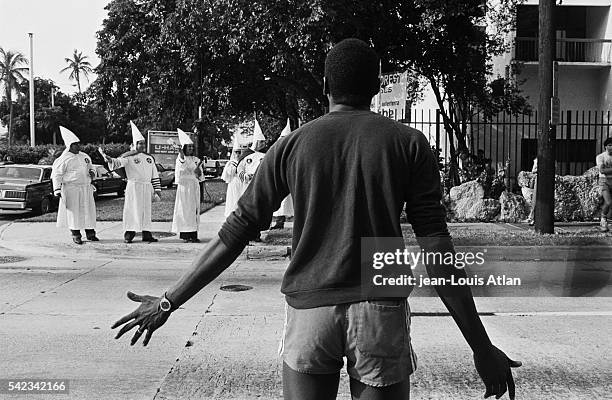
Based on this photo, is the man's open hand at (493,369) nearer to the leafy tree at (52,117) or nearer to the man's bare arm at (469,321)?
the man's bare arm at (469,321)

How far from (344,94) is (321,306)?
28.9 inches

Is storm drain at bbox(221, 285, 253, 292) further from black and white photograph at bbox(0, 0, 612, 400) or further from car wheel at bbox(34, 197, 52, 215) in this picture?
car wheel at bbox(34, 197, 52, 215)

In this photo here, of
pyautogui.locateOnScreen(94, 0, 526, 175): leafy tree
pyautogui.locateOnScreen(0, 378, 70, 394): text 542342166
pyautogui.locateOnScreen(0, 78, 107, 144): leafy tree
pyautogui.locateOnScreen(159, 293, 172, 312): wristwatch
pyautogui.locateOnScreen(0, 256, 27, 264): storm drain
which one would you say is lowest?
pyautogui.locateOnScreen(0, 378, 70, 394): text 542342166

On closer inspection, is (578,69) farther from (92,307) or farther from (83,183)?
(92,307)

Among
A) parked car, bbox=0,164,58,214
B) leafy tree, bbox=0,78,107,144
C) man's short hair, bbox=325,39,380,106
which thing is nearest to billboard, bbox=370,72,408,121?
man's short hair, bbox=325,39,380,106

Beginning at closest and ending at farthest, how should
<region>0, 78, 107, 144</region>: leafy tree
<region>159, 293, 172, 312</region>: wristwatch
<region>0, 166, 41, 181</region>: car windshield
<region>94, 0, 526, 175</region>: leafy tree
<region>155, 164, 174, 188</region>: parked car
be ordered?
1. <region>159, 293, 172, 312</region>: wristwatch
2. <region>94, 0, 526, 175</region>: leafy tree
3. <region>0, 166, 41, 181</region>: car windshield
4. <region>155, 164, 174, 188</region>: parked car
5. <region>0, 78, 107, 144</region>: leafy tree

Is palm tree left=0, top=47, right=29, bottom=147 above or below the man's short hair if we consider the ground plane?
above

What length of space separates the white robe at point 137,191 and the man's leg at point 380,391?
1075 centimetres

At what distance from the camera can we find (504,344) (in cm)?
612

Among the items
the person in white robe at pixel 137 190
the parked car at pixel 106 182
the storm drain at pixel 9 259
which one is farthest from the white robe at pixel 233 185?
the parked car at pixel 106 182

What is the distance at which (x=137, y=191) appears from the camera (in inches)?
505

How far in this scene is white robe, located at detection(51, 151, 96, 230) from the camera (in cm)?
1268

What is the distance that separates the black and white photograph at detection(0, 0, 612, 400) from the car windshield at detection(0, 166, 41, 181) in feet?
0.29

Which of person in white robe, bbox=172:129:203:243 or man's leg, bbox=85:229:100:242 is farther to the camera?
man's leg, bbox=85:229:100:242
